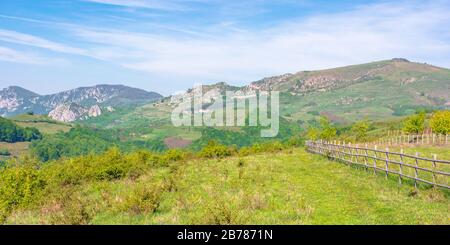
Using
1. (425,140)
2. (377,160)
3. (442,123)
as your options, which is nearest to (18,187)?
(377,160)

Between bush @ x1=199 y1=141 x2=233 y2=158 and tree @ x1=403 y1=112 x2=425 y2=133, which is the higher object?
tree @ x1=403 y1=112 x2=425 y2=133

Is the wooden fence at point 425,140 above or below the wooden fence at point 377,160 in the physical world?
below

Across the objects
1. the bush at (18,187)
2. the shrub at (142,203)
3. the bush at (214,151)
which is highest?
the shrub at (142,203)

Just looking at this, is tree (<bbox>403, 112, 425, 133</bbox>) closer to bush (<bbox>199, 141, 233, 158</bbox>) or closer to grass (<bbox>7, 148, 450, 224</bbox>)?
bush (<bbox>199, 141, 233, 158</bbox>)

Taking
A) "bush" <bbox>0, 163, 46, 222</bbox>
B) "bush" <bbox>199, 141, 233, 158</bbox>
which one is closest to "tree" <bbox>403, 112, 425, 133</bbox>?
"bush" <bbox>199, 141, 233, 158</bbox>

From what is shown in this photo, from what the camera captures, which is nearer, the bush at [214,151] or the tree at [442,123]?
the bush at [214,151]

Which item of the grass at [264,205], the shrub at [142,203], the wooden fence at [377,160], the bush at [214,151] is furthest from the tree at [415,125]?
the shrub at [142,203]

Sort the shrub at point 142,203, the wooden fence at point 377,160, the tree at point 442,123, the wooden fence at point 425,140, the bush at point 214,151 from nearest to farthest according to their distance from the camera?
the shrub at point 142,203 → the wooden fence at point 377,160 → the bush at point 214,151 → the wooden fence at point 425,140 → the tree at point 442,123

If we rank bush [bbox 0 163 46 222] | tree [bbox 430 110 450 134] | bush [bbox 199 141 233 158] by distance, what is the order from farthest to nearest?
1. tree [bbox 430 110 450 134]
2. bush [bbox 199 141 233 158]
3. bush [bbox 0 163 46 222]

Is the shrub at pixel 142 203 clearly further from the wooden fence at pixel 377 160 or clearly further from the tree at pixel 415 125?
the tree at pixel 415 125

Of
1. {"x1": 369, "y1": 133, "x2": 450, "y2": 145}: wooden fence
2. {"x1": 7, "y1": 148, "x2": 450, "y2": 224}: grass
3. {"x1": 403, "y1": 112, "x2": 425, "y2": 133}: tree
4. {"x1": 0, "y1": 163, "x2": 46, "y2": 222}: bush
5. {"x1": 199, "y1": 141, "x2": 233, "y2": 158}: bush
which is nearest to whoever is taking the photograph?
{"x1": 7, "y1": 148, "x2": 450, "y2": 224}: grass

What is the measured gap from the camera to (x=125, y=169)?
35000mm

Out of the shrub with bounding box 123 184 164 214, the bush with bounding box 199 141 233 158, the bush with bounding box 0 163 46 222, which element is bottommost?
the bush with bounding box 199 141 233 158
